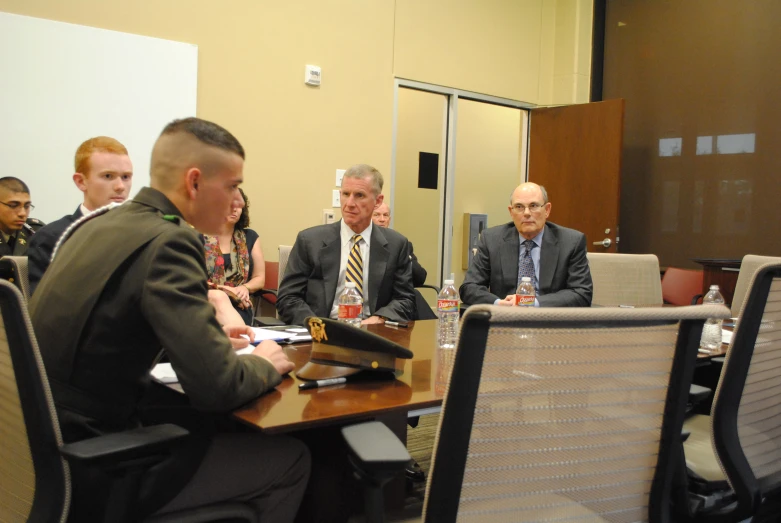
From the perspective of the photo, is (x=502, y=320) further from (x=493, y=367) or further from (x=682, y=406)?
(x=682, y=406)

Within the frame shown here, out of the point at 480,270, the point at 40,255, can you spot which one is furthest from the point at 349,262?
the point at 40,255

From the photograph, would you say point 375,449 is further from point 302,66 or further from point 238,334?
point 302,66

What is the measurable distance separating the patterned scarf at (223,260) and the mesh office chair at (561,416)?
284cm

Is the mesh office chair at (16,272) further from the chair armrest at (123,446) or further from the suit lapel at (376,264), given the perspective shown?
the suit lapel at (376,264)

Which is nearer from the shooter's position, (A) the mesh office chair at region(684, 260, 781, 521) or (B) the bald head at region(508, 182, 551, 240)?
(A) the mesh office chair at region(684, 260, 781, 521)

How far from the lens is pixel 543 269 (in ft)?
10.8

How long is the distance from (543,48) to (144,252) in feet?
19.7

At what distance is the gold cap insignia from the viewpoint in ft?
5.37

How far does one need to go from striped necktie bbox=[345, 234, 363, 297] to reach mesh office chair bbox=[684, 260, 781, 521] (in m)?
1.73

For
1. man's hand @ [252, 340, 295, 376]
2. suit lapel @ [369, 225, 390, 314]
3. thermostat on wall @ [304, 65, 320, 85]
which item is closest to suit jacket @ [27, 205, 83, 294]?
man's hand @ [252, 340, 295, 376]

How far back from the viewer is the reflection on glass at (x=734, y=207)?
5.30 meters

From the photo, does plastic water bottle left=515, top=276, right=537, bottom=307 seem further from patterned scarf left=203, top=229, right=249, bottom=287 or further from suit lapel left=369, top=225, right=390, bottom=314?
patterned scarf left=203, top=229, right=249, bottom=287

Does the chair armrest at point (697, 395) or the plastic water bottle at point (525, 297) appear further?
the plastic water bottle at point (525, 297)

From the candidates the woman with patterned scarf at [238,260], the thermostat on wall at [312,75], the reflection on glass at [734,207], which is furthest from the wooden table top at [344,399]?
the reflection on glass at [734,207]
